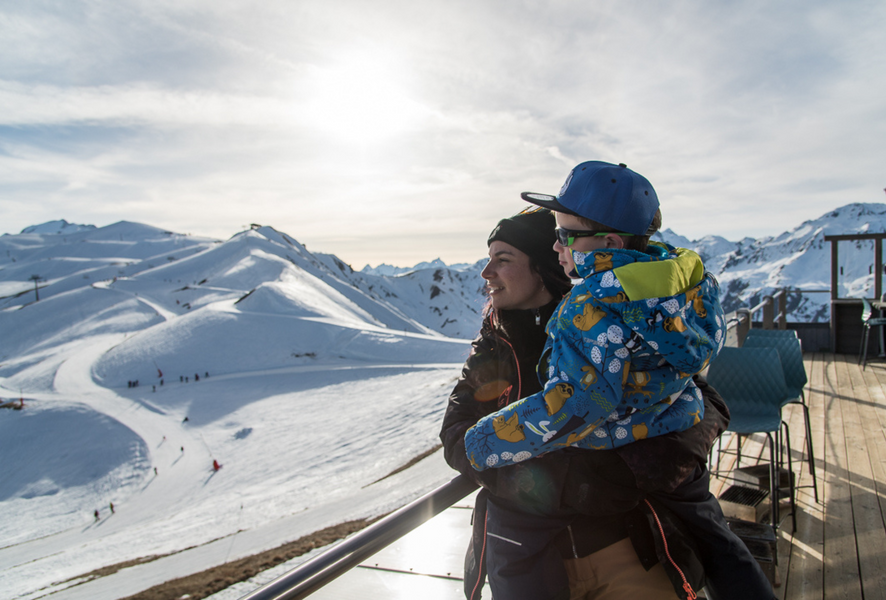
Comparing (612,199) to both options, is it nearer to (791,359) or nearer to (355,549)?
(355,549)

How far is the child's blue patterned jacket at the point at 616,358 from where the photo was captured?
1284 millimetres

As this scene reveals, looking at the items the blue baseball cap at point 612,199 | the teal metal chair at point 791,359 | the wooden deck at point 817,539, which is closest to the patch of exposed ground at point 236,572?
the wooden deck at point 817,539

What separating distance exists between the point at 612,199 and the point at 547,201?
20 cm

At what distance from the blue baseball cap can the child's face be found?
3 cm

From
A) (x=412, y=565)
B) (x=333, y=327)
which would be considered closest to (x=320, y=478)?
(x=412, y=565)

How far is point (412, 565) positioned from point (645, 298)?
3144mm

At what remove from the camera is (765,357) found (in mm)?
3883

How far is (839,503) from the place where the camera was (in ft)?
12.2

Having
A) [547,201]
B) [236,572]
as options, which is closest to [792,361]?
[547,201]

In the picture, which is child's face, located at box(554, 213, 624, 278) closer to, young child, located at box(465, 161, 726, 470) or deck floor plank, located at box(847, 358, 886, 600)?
young child, located at box(465, 161, 726, 470)

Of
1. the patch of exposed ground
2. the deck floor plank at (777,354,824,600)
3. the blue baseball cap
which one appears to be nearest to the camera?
the blue baseball cap

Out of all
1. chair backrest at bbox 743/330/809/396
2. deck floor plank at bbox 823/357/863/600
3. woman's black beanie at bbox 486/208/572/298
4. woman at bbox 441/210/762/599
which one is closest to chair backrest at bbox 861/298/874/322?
deck floor plank at bbox 823/357/863/600

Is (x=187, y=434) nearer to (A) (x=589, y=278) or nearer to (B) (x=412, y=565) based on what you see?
(B) (x=412, y=565)

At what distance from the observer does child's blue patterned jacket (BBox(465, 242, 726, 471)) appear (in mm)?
1284
